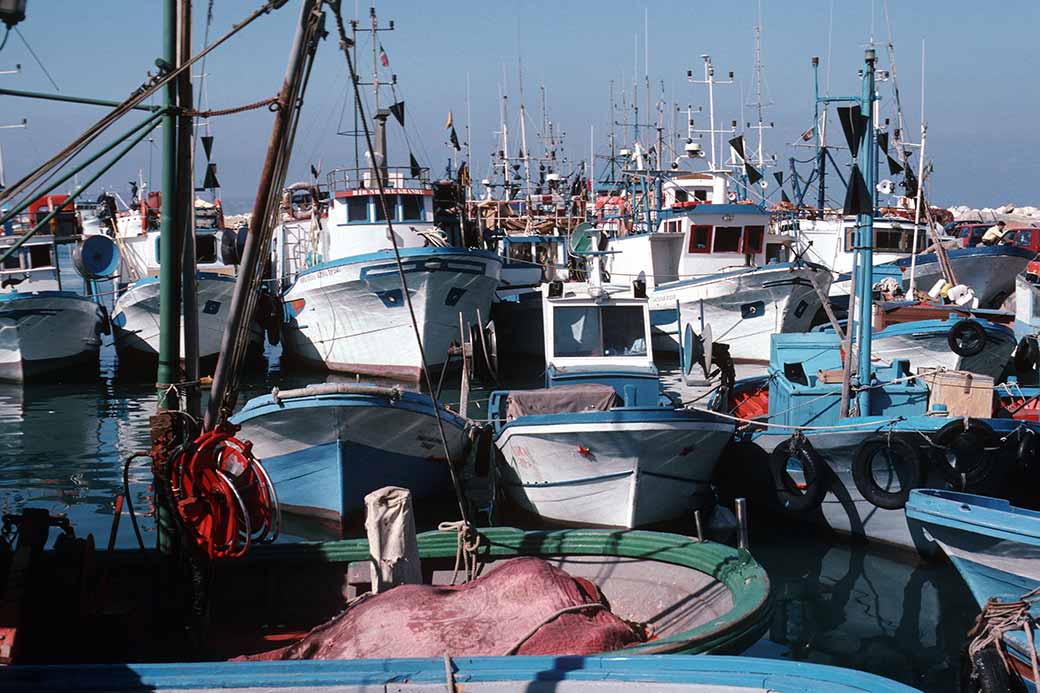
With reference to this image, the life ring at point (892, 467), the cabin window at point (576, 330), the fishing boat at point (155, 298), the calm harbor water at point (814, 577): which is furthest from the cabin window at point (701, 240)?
the life ring at point (892, 467)

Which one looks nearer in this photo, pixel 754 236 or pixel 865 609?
pixel 865 609

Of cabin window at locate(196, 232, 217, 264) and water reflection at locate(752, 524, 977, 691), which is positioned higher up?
cabin window at locate(196, 232, 217, 264)

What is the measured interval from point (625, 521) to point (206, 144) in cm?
1903

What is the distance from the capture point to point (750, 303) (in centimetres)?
2522

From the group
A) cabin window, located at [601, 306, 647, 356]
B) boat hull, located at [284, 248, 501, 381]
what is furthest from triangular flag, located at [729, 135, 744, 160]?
cabin window, located at [601, 306, 647, 356]

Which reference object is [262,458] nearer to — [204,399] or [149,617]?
[149,617]

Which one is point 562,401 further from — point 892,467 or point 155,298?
point 155,298

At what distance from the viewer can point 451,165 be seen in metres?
38.9

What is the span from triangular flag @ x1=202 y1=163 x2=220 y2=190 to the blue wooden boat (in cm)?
2330

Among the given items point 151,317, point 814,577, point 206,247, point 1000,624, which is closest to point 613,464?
point 814,577

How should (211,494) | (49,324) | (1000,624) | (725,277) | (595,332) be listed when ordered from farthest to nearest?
1. (725,277)
2. (49,324)
3. (595,332)
4. (211,494)
5. (1000,624)

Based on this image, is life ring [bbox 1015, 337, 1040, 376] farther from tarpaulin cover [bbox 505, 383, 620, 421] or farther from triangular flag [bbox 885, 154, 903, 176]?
triangular flag [bbox 885, 154, 903, 176]

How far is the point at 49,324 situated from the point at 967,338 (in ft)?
65.0

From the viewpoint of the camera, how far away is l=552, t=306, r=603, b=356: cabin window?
48.0ft
